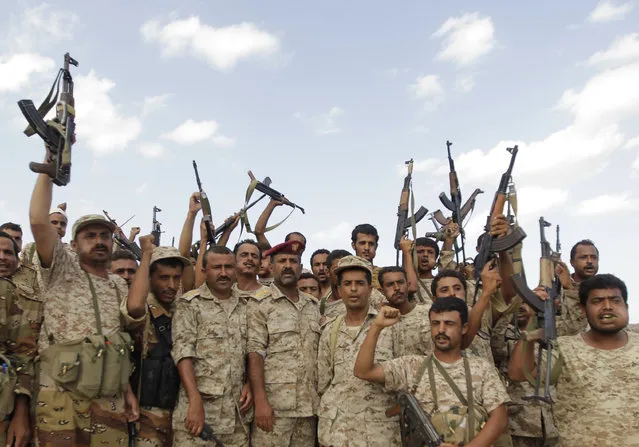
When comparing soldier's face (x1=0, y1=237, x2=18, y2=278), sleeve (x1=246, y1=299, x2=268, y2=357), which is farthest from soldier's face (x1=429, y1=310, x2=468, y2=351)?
soldier's face (x1=0, y1=237, x2=18, y2=278)

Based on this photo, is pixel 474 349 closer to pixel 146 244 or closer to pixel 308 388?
pixel 308 388

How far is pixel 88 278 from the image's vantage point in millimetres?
4352

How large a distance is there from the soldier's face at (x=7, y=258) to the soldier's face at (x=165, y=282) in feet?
3.80

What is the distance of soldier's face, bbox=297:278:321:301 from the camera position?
20.5 ft

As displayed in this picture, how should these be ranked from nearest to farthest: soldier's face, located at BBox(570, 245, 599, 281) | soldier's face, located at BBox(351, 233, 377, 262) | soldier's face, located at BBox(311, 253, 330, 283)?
soldier's face, located at BBox(570, 245, 599, 281) < soldier's face, located at BBox(351, 233, 377, 262) < soldier's face, located at BBox(311, 253, 330, 283)

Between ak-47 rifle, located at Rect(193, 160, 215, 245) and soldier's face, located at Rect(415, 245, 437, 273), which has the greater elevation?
ak-47 rifle, located at Rect(193, 160, 215, 245)

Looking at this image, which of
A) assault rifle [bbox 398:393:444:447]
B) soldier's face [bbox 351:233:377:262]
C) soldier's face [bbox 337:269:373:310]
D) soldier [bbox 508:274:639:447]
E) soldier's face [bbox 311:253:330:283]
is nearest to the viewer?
assault rifle [bbox 398:393:444:447]

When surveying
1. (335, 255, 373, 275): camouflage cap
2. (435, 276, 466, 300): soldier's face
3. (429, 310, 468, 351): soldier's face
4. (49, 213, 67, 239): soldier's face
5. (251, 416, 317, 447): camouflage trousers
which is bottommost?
(251, 416, 317, 447): camouflage trousers

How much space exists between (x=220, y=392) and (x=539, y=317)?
106 inches

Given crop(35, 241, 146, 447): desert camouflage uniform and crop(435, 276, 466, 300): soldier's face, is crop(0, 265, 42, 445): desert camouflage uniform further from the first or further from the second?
crop(435, 276, 466, 300): soldier's face

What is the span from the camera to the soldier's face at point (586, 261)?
6359 millimetres

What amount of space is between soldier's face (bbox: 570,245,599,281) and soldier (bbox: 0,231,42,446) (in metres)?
5.93

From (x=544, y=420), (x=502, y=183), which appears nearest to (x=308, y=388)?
(x=544, y=420)

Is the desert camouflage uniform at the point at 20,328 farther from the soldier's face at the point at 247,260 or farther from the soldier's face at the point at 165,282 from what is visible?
the soldier's face at the point at 247,260
